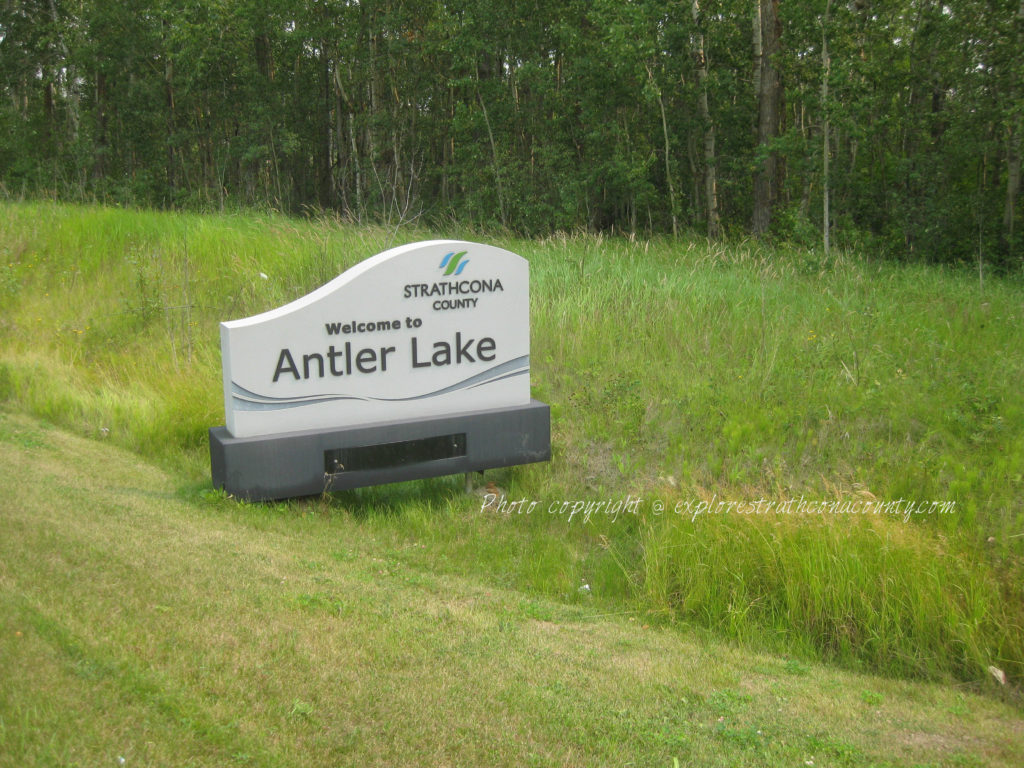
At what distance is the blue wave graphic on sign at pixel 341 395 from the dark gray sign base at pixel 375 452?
0.70 ft

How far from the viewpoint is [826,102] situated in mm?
14758

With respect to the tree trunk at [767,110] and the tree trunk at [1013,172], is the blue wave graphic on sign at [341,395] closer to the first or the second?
the tree trunk at [1013,172]

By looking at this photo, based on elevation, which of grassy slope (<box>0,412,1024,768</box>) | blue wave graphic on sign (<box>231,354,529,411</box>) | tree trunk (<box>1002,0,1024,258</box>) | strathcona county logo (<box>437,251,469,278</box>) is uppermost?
tree trunk (<box>1002,0,1024,258</box>)

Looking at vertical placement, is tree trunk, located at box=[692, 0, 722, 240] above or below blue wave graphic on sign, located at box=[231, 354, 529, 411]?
above

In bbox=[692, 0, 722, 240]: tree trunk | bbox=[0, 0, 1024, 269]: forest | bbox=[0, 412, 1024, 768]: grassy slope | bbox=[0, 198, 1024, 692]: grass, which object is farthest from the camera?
bbox=[692, 0, 722, 240]: tree trunk

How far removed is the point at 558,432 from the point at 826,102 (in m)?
9.39

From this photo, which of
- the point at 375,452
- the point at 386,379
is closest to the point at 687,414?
the point at 386,379

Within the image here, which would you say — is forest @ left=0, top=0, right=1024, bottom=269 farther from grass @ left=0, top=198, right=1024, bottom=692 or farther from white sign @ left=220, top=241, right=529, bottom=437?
white sign @ left=220, top=241, right=529, bottom=437

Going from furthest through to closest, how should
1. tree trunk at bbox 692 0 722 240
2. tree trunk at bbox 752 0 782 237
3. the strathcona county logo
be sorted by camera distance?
tree trunk at bbox 692 0 722 240 < tree trunk at bbox 752 0 782 237 < the strathcona county logo

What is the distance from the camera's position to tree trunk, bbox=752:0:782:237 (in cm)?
1889

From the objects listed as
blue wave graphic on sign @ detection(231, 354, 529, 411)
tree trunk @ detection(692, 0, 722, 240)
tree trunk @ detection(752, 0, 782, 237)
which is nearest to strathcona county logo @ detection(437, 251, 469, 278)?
blue wave graphic on sign @ detection(231, 354, 529, 411)

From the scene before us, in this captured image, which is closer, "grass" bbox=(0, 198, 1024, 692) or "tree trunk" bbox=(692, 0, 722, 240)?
"grass" bbox=(0, 198, 1024, 692)

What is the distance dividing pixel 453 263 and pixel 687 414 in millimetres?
2589

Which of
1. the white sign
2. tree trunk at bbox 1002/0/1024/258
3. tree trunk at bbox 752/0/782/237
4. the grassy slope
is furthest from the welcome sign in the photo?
tree trunk at bbox 752/0/782/237
